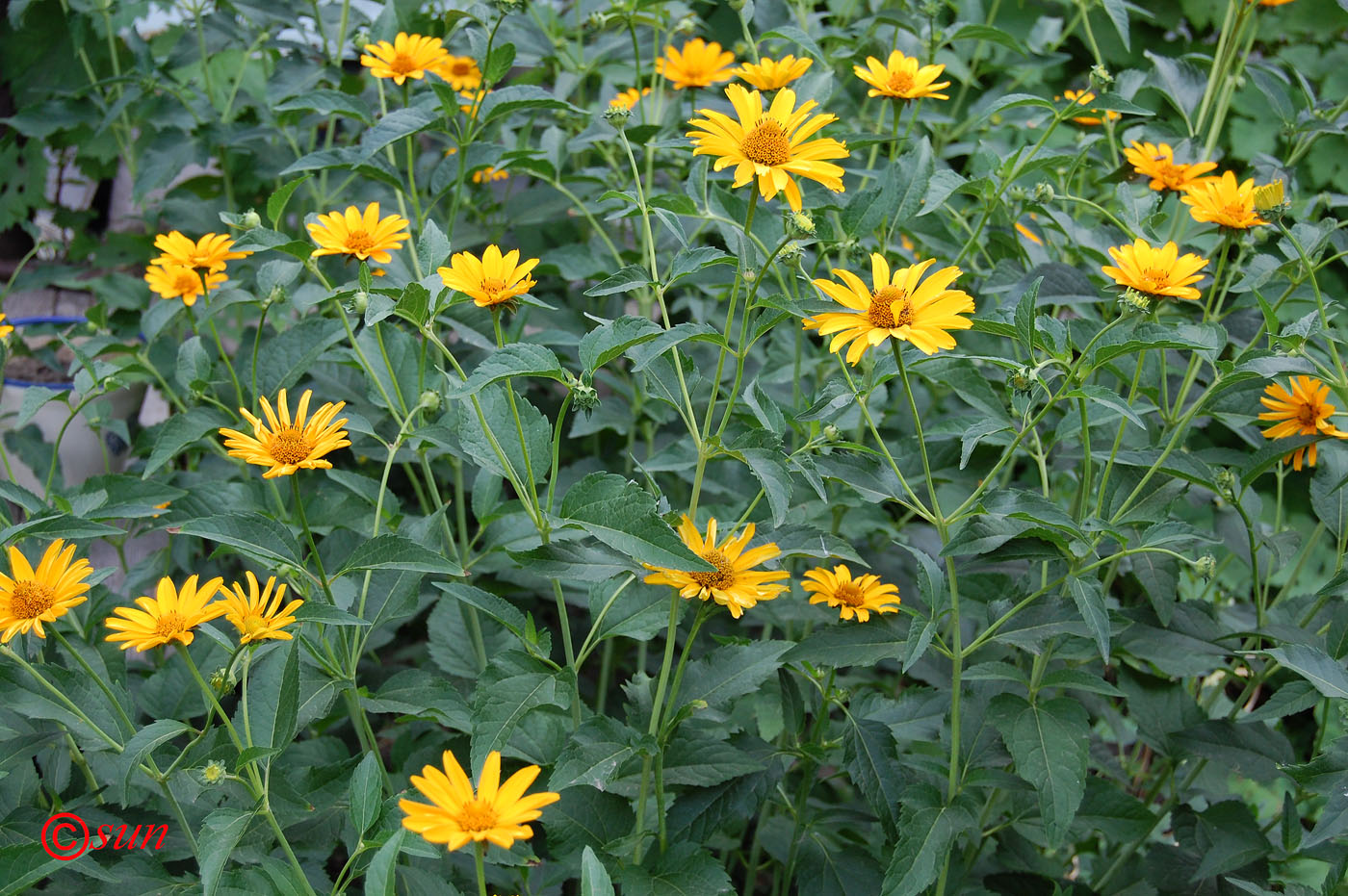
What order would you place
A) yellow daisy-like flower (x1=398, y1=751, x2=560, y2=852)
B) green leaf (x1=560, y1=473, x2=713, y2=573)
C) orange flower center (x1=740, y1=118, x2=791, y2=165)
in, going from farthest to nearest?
1. orange flower center (x1=740, y1=118, x2=791, y2=165)
2. green leaf (x1=560, y1=473, x2=713, y2=573)
3. yellow daisy-like flower (x1=398, y1=751, x2=560, y2=852)

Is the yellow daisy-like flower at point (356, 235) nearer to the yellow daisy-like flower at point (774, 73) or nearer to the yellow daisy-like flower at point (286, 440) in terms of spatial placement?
the yellow daisy-like flower at point (286, 440)

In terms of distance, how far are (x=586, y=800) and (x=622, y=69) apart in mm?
1434

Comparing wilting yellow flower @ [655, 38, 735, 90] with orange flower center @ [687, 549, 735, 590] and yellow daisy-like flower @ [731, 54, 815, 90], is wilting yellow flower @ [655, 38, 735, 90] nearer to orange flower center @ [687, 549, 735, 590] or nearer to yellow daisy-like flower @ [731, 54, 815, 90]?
yellow daisy-like flower @ [731, 54, 815, 90]

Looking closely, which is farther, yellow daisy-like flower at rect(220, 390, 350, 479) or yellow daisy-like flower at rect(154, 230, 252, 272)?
yellow daisy-like flower at rect(154, 230, 252, 272)

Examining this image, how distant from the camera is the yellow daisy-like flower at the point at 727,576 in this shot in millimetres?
1031

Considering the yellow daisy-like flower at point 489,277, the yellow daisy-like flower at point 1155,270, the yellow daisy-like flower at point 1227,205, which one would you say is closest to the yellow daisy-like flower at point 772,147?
Result: the yellow daisy-like flower at point 489,277

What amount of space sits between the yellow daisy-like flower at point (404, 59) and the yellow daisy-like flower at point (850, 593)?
3.17 ft

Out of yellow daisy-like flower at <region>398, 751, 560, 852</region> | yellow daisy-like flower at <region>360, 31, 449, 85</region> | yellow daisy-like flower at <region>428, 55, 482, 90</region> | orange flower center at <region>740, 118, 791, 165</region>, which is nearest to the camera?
yellow daisy-like flower at <region>398, 751, 560, 852</region>

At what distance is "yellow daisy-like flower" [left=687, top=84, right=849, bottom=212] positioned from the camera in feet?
3.40

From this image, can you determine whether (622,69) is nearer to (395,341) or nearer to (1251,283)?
(395,341)

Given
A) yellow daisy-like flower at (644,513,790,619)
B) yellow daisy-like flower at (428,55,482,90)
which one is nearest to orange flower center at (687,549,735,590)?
yellow daisy-like flower at (644,513,790,619)

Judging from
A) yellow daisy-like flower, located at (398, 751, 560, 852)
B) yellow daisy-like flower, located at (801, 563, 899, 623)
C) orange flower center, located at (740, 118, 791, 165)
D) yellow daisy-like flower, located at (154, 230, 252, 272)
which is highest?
orange flower center, located at (740, 118, 791, 165)

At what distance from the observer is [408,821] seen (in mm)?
771

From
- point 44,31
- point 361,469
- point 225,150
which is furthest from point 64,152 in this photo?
point 361,469
